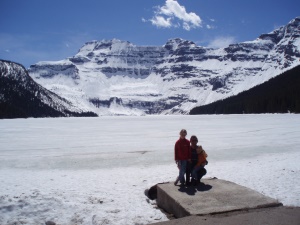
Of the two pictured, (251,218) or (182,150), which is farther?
(182,150)

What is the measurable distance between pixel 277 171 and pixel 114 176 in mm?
7032

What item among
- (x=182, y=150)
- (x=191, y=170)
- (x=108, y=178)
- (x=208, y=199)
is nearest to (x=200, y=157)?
(x=191, y=170)

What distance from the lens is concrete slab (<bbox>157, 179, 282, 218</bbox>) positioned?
344 inches

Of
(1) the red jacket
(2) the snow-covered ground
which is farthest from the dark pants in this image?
(2) the snow-covered ground

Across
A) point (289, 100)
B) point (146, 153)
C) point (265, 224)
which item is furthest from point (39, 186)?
point (289, 100)

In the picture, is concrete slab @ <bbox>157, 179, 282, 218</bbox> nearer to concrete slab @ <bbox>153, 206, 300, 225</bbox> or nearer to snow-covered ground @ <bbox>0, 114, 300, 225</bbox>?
concrete slab @ <bbox>153, 206, 300, 225</bbox>

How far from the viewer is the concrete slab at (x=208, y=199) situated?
8727 millimetres

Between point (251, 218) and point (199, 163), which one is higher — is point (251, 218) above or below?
below

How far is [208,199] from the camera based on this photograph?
9.41 m

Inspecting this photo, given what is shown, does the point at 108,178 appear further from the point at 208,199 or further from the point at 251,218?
the point at 251,218

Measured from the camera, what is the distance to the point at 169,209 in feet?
32.4

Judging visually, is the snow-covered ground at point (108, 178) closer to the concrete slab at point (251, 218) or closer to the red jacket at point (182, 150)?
the concrete slab at point (251, 218)

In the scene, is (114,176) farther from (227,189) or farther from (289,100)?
(289,100)

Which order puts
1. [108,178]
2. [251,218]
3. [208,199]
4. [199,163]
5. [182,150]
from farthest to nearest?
[108,178] < [199,163] < [182,150] < [208,199] < [251,218]
